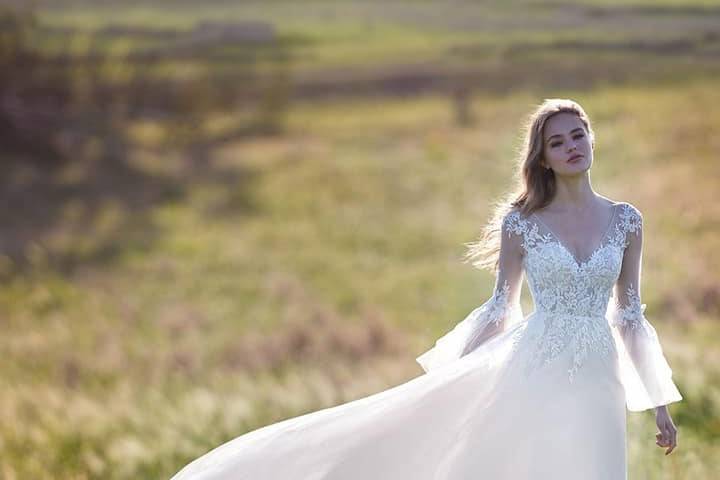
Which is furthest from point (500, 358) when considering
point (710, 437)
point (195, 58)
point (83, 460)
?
point (195, 58)

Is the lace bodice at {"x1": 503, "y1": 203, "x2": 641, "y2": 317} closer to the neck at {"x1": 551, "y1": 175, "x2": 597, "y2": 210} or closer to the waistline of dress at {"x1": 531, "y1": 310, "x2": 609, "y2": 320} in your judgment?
the waistline of dress at {"x1": 531, "y1": 310, "x2": 609, "y2": 320}

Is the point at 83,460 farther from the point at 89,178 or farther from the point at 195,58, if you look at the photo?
the point at 195,58

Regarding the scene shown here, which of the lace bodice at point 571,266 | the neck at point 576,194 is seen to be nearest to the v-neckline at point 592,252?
the lace bodice at point 571,266

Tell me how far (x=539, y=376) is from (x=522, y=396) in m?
0.10

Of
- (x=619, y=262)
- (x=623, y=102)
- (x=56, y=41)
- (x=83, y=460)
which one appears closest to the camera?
(x=619, y=262)

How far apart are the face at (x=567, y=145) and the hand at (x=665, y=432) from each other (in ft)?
3.03

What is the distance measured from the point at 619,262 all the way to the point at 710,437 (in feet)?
7.33

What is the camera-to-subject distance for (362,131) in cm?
2494

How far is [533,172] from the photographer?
169 inches

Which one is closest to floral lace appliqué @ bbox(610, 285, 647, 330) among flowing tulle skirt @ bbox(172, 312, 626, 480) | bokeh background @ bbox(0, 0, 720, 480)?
flowing tulle skirt @ bbox(172, 312, 626, 480)

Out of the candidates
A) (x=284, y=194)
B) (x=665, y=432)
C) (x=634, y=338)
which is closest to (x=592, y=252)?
(x=634, y=338)

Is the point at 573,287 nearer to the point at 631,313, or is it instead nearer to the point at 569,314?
the point at 569,314

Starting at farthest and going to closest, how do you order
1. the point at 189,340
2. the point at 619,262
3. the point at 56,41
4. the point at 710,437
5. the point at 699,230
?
the point at 56,41 → the point at 699,230 → the point at 189,340 → the point at 710,437 → the point at 619,262

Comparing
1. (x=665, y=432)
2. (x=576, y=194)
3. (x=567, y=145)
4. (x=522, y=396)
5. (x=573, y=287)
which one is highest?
(x=567, y=145)
